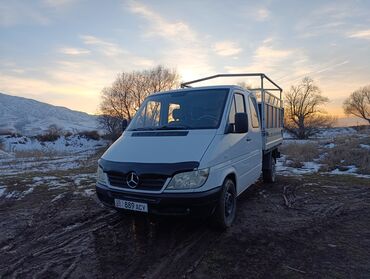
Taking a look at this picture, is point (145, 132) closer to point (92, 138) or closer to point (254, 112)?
point (254, 112)

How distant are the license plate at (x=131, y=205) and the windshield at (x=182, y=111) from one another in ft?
4.69

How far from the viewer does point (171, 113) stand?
531 cm

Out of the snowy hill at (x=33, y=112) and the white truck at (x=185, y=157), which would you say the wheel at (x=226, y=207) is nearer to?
the white truck at (x=185, y=157)

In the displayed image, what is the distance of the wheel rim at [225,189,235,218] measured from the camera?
466 cm

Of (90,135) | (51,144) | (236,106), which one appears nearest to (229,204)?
(236,106)

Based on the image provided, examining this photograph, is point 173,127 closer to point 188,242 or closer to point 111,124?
point 188,242

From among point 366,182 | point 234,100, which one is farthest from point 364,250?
point 366,182

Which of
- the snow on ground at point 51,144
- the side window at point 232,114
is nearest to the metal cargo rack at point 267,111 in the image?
the side window at point 232,114

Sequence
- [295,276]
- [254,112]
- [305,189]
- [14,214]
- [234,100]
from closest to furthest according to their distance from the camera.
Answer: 1. [295,276]
2. [234,100]
3. [14,214]
4. [254,112]
5. [305,189]

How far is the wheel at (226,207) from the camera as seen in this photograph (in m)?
4.32

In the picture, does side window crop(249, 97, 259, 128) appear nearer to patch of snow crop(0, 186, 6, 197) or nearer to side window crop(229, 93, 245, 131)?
side window crop(229, 93, 245, 131)

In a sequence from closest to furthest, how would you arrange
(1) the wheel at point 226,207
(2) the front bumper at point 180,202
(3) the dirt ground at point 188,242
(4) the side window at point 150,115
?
1. (3) the dirt ground at point 188,242
2. (2) the front bumper at point 180,202
3. (1) the wheel at point 226,207
4. (4) the side window at point 150,115

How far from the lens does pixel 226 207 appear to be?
4664 millimetres

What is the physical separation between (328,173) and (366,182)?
6.56 ft
